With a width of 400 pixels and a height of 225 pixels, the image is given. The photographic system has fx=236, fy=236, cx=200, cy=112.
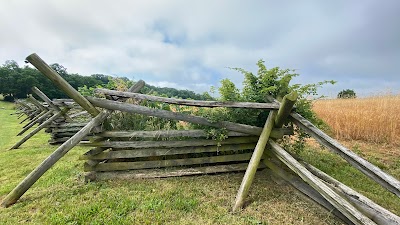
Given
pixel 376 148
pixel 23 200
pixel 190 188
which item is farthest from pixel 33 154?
pixel 376 148

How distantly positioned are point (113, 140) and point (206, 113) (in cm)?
184

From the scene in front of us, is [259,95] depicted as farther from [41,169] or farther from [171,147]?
[41,169]

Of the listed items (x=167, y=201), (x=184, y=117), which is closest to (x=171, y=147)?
(x=184, y=117)

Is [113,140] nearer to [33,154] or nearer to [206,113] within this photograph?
[206,113]

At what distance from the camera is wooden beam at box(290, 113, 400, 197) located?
2521 millimetres

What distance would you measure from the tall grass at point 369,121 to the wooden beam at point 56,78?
23.0ft

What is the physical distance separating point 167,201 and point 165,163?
39.1 inches

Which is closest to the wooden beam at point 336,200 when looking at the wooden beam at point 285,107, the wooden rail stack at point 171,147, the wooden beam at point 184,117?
the wooden rail stack at point 171,147

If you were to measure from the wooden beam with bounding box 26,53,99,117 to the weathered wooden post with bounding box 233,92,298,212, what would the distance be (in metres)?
2.64

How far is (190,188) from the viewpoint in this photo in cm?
370

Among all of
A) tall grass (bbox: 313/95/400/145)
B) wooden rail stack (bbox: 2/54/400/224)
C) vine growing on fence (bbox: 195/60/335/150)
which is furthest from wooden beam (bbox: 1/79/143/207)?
tall grass (bbox: 313/95/400/145)

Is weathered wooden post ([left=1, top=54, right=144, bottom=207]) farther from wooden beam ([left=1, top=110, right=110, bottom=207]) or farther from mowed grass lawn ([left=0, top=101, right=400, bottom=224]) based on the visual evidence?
mowed grass lawn ([left=0, top=101, right=400, bottom=224])

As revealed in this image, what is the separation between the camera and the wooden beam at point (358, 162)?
252 centimetres

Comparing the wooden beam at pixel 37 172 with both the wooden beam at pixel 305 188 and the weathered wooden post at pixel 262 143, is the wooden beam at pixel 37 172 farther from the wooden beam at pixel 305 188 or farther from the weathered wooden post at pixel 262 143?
the wooden beam at pixel 305 188
